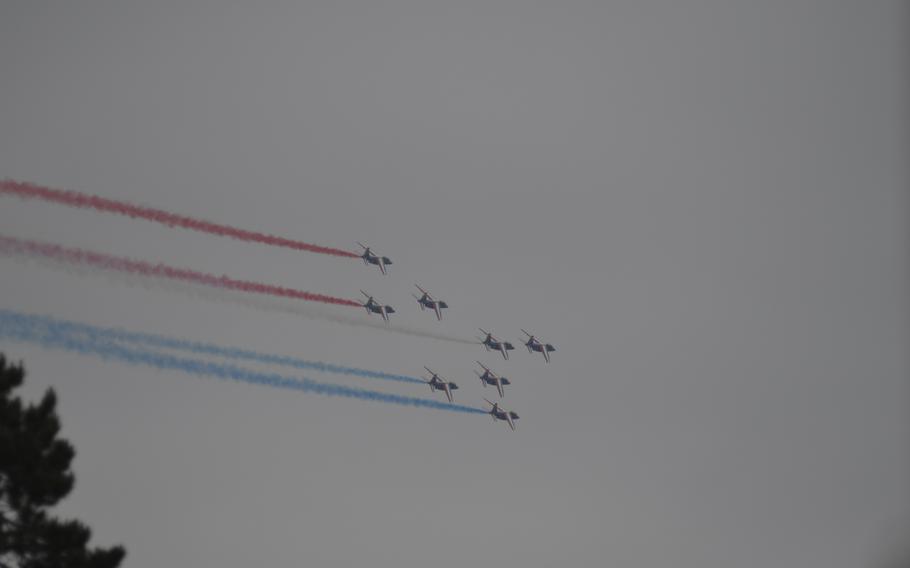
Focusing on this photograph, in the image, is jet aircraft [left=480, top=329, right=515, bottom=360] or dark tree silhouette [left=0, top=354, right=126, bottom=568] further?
jet aircraft [left=480, top=329, right=515, bottom=360]

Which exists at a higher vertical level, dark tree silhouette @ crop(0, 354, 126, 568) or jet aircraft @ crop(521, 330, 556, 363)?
jet aircraft @ crop(521, 330, 556, 363)

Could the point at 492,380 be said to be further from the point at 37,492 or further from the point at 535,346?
the point at 37,492

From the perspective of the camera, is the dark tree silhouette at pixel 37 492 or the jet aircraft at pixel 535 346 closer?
the dark tree silhouette at pixel 37 492

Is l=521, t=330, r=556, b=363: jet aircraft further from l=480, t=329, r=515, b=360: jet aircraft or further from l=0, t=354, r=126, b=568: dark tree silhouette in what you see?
l=0, t=354, r=126, b=568: dark tree silhouette

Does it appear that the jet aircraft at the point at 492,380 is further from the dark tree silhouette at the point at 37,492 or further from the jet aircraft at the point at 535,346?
the dark tree silhouette at the point at 37,492

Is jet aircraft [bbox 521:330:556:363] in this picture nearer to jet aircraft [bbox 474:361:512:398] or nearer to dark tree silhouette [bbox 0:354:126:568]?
jet aircraft [bbox 474:361:512:398]

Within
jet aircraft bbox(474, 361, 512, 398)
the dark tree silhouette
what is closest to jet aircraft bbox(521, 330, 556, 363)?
jet aircraft bbox(474, 361, 512, 398)

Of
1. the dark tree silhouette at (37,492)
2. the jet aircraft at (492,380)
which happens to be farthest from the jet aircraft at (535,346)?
the dark tree silhouette at (37,492)

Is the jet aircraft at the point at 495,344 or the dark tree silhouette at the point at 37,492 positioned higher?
the jet aircraft at the point at 495,344

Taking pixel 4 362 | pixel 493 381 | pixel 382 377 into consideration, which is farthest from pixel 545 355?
pixel 4 362
